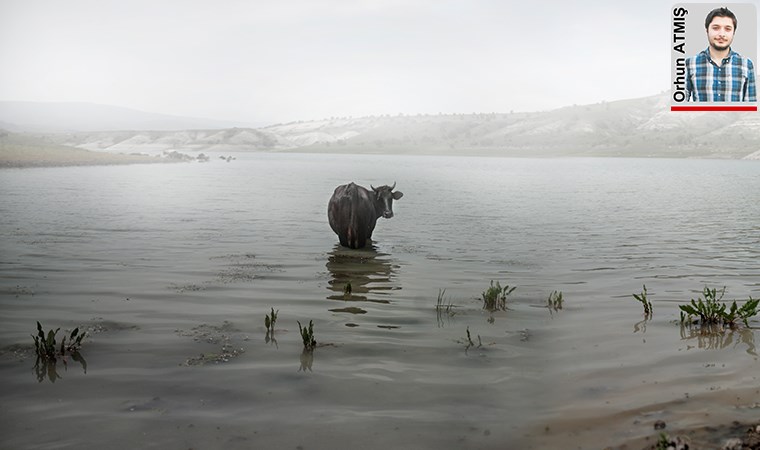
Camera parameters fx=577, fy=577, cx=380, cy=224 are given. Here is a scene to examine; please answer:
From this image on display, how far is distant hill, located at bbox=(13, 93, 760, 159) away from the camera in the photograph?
128 m

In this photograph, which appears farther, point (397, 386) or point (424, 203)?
point (424, 203)

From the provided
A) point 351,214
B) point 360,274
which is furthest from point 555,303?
point 351,214

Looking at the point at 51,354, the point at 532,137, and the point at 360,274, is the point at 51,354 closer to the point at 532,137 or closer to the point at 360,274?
the point at 360,274

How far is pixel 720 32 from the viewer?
1351 centimetres

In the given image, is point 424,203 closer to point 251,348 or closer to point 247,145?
point 251,348

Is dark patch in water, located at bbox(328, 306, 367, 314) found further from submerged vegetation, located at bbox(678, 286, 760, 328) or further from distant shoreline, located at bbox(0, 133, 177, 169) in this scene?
distant shoreline, located at bbox(0, 133, 177, 169)

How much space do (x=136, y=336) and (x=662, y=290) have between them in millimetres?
8758

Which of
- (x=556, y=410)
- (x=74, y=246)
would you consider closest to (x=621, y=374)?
(x=556, y=410)

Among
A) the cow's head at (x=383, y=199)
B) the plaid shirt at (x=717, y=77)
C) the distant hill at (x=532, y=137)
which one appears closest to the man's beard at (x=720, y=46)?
the plaid shirt at (x=717, y=77)

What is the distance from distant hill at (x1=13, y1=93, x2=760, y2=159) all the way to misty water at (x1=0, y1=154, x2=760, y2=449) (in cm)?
11144

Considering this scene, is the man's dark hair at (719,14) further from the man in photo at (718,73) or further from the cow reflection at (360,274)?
the cow reflection at (360,274)

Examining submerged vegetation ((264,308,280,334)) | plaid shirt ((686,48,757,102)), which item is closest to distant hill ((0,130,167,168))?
submerged vegetation ((264,308,280,334))

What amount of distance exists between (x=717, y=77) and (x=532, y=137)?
146 meters

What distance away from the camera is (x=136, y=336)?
7.49 meters
